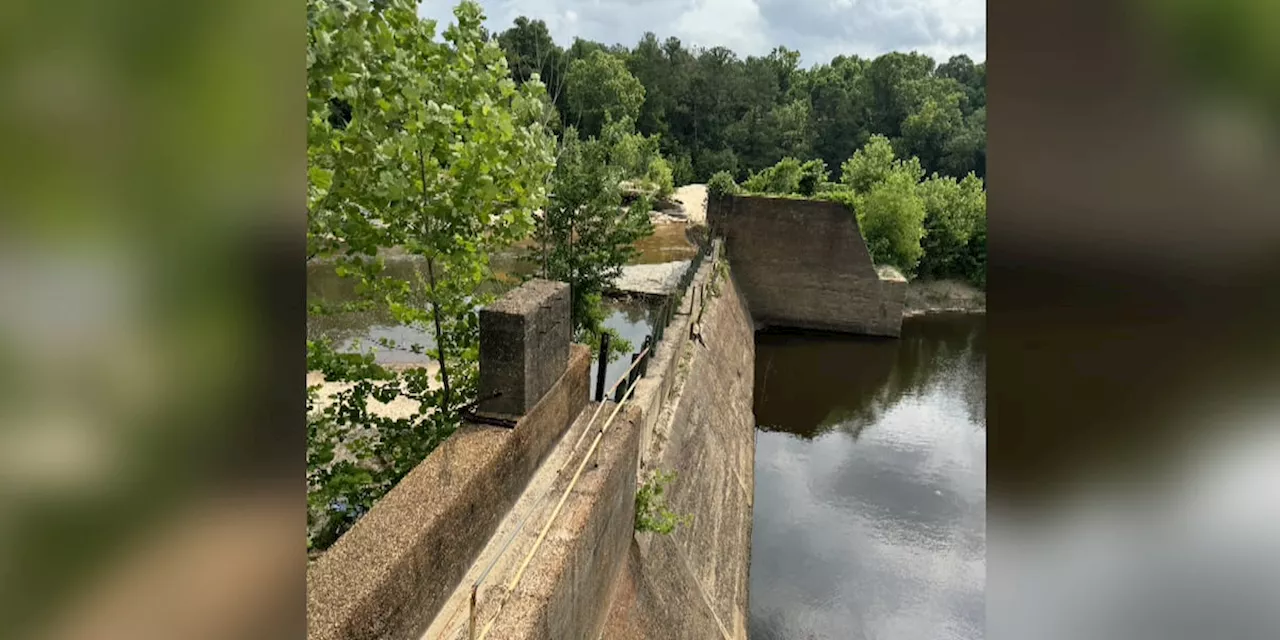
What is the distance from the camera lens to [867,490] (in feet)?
62.4

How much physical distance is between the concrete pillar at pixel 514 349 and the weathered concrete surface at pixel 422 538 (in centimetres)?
19

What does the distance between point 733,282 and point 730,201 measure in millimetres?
3166

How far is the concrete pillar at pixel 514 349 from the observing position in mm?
6020

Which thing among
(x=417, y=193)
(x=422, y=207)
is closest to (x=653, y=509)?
(x=422, y=207)

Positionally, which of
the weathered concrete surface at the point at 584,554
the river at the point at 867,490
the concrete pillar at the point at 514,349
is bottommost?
the river at the point at 867,490

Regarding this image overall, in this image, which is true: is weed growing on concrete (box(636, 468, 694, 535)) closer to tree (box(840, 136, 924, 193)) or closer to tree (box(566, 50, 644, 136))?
tree (box(840, 136, 924, 193))

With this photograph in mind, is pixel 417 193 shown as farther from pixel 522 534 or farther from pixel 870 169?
pixel 870 169

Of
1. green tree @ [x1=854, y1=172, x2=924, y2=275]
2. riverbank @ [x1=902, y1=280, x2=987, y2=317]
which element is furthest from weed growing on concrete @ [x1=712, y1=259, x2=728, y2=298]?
riverbank @ [x1=902, y1=280, x2=987, y2=317]

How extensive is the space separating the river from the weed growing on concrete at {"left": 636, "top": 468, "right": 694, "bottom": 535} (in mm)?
4500
